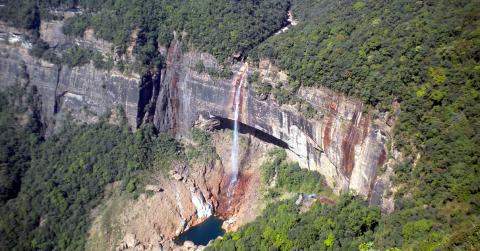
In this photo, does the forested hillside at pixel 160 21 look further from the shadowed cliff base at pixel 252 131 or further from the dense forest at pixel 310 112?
the shadowed cliff base at pixel 252 131

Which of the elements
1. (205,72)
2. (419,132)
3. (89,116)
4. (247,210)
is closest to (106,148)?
(89,116)

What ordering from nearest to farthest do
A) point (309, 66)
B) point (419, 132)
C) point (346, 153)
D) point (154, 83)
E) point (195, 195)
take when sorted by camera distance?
point (419, 132), point (346, 153), point (309, 66), point (195, 195), point (154, 83)

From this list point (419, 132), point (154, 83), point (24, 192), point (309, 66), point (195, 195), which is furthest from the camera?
point (154, 83)

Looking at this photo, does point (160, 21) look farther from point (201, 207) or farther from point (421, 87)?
point (421, 87)

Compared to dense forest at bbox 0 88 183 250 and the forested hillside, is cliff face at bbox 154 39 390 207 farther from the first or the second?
dense forest at bbox 0 88 183 250

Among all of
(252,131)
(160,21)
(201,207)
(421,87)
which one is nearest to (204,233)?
(201,207)

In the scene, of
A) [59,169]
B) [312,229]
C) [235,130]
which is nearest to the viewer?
[312,229]

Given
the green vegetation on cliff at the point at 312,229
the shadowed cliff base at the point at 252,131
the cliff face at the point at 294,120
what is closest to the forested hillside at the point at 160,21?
the cliff face at the point at 294,120

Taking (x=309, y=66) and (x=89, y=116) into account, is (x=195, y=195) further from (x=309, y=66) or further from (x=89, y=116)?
(x=309, y=66)

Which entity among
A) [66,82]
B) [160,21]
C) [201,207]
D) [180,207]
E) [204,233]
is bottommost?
[204,233]
